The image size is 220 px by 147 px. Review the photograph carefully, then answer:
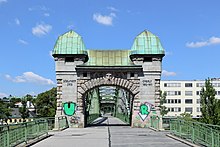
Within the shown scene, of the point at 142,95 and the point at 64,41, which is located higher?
the point at 64,41

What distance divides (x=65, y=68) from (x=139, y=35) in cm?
690

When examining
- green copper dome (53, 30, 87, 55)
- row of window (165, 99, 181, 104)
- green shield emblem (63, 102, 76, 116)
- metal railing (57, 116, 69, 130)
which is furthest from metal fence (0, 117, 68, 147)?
row of window (165, 99, 181, 104)

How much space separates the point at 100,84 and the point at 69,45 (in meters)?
4.22

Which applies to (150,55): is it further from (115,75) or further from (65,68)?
(65,68)

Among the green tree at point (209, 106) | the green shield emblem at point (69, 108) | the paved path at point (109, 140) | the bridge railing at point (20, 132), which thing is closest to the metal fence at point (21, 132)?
the bridge railing at point (20, 132)

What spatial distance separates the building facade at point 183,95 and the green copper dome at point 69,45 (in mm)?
66719

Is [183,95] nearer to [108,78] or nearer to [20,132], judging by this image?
[108,78]

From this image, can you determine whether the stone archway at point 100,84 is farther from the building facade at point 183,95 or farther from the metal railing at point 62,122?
the building facade at point 183,95

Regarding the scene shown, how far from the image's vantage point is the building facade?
9675 centimetres

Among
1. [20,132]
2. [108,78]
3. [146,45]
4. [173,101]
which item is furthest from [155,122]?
[173,101]

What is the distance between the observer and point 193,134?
16656mm

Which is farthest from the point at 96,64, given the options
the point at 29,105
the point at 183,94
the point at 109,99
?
the point at 29,105

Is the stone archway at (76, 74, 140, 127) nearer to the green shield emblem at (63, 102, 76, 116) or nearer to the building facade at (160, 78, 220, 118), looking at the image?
the green shield emblem at (63, 102, 76, 116)

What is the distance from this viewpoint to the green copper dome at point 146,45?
31.1 m
